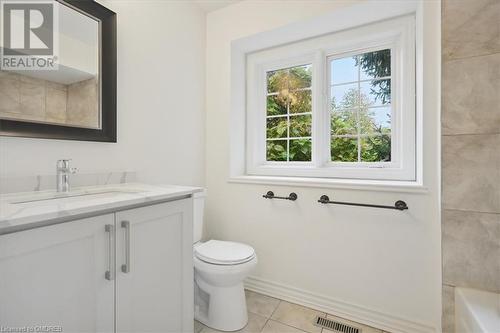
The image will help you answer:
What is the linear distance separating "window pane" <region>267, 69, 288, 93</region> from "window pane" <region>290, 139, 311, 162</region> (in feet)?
1.71

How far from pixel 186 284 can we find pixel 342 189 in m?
1.14

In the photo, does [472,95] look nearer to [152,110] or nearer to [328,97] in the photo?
[328,97]

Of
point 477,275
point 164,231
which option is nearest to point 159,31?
point 164,231

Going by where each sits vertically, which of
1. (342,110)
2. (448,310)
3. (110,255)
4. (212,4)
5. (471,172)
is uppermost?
(212,4)

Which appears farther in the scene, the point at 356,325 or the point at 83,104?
the point at 356,325

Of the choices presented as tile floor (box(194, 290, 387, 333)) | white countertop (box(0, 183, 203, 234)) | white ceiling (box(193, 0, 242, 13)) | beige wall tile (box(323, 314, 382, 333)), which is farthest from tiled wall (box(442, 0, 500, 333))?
white ceiling (box(193, 0, 242, 13))

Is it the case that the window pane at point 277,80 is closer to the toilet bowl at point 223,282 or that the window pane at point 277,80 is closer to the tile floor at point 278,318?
the toilet bowl at point 223,282

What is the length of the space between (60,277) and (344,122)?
1.99 metres

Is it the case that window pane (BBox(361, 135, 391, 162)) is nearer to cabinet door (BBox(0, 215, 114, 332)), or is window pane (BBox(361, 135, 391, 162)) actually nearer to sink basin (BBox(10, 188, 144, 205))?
sink basin (BBox(10, 188, 144, 205))

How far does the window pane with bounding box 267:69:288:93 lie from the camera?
2295mm

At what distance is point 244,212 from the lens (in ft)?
6.89

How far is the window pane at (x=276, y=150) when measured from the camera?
2301 mm

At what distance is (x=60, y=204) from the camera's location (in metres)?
0.88

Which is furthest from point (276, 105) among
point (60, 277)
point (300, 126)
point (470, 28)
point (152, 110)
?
point (60, 277)
